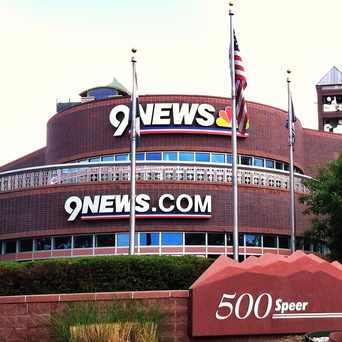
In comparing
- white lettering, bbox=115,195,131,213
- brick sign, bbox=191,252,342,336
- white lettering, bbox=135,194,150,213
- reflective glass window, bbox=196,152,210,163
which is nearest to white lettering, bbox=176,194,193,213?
white lettering, bbox=135,194,150,213

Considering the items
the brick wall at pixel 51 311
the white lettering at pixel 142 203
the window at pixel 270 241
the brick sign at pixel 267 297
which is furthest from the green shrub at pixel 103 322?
the window at pixel 270 241

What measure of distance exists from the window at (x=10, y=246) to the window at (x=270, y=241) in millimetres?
11951

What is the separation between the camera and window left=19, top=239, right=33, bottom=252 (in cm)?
3198

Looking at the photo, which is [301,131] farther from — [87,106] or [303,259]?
[303,259]

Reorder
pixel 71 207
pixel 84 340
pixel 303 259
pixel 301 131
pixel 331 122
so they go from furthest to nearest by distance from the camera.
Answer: pixel 331 122
pixel 301 131
pixel 71 207
pixel 303 259
pixel 84 340

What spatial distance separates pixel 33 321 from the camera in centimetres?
1515

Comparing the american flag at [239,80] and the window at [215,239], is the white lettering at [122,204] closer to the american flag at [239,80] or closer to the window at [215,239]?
the window at [215,239]

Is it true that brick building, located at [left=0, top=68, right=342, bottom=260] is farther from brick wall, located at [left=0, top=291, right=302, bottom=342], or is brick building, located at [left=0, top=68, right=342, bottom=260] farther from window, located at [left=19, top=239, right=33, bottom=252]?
brick wall, located at [left=0, top=291, right=302, bottom=342]

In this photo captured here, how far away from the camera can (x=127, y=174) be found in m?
31.5

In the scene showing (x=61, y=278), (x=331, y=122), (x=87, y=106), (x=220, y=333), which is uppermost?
(x=331, y=122)

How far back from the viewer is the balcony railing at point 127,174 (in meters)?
31.5

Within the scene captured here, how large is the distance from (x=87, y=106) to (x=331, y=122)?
3562cm

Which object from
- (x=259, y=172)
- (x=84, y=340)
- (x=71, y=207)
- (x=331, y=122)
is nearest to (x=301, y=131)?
(x=259, y=172)

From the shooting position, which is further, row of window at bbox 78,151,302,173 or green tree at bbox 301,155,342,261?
row of window at bbox 78,151,302,173
